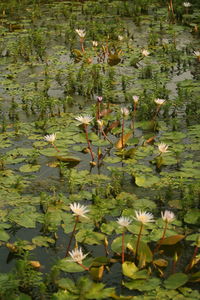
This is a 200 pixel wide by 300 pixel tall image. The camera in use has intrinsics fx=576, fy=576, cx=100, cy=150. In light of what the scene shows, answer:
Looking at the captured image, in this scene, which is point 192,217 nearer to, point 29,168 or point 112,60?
point 29,168

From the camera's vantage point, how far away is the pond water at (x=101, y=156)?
10.7ft

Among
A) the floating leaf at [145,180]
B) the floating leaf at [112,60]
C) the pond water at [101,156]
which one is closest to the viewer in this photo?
the pond water at [101,156]

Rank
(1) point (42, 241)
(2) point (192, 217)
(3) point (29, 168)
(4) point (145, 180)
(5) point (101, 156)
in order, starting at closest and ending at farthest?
(1) point (42, 241)
(2) point (192, 217)
(4) point (145, 180)
(3) point (29, 168)
(5) point (101, 156)

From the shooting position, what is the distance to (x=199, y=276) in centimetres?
312

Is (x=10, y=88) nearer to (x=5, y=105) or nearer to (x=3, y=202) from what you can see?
(x=5, y=105)

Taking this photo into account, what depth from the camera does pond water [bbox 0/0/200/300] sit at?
128 inches

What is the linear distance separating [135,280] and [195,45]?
15.8ft

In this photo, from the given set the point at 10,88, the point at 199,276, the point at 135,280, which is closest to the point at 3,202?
the point at 135,280

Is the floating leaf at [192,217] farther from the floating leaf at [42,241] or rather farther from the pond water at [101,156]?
the floating leaf at [42,241]

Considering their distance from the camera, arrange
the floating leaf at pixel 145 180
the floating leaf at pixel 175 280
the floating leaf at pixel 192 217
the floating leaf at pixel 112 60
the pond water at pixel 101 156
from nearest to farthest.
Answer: the floating leaf at pixel 175 280 → the pond water at pixel 101 156 → the floating leaf at pixel 192 217 → the floating leaf at pixel 145 180 → the floating leaf at pixel 112 60

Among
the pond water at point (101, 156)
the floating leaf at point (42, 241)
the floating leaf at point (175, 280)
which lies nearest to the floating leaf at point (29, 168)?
the pond water at point (101, 156)

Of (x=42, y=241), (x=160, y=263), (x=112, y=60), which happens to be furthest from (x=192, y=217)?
(x=112, y=60)

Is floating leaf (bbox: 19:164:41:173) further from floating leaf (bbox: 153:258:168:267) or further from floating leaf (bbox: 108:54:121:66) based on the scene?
floating leaf (bbox: 108:54:121:66)

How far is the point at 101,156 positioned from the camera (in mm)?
4637
